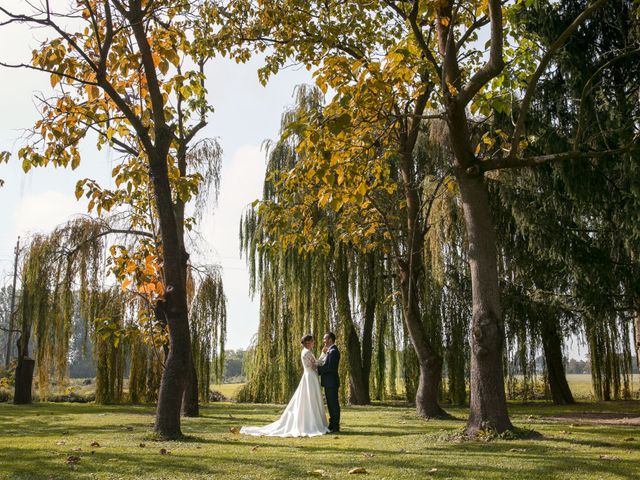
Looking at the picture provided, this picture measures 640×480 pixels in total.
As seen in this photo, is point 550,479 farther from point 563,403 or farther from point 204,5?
point 563,403

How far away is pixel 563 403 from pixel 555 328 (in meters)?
2.09

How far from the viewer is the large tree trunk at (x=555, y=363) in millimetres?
18672

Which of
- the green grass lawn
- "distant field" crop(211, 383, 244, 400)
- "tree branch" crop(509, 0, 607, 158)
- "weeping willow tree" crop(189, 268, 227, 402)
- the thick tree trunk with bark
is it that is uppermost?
"tree branch" crop(509, 0, 607, 158)

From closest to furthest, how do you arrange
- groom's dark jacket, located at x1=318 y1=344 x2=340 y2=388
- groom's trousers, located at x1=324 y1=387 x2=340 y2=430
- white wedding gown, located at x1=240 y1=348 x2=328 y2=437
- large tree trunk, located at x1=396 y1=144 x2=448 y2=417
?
1. white wedding gown, located at x1=240 y1=348 x2=328 y2=437
2. groom's trousers, located at x1=324 y1=387 x2=340 y2=430
3. groom's dark jacket, located at x1=318 y1=344 x2=340 y2=388
4. large tree trunk, located at x1=396 y1=144 x2=448 y2=417

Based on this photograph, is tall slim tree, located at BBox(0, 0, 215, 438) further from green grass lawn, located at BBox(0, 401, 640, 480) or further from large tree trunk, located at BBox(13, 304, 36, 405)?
large tree trunk, located at BBox(13, 304, 36, 405)

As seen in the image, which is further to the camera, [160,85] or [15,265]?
[15,265]

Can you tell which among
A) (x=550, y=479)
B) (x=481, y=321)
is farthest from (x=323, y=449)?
(x=550, y=479)

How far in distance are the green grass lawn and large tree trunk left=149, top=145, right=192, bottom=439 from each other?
0.39 metres

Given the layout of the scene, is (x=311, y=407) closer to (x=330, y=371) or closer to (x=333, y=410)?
(x=333, y=410)

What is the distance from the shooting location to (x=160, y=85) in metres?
10.2

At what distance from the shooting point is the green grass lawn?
6.23 metres

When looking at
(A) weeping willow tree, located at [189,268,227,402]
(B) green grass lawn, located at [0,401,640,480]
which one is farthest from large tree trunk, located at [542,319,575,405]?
(A) weeping willow tree, located at [189,268,227,402]

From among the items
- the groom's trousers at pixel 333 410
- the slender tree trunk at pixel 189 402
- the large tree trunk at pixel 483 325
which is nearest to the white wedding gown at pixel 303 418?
the groom's trousers at pixel 333 410

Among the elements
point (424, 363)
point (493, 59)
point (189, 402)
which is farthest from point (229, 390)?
point (493, 59)
